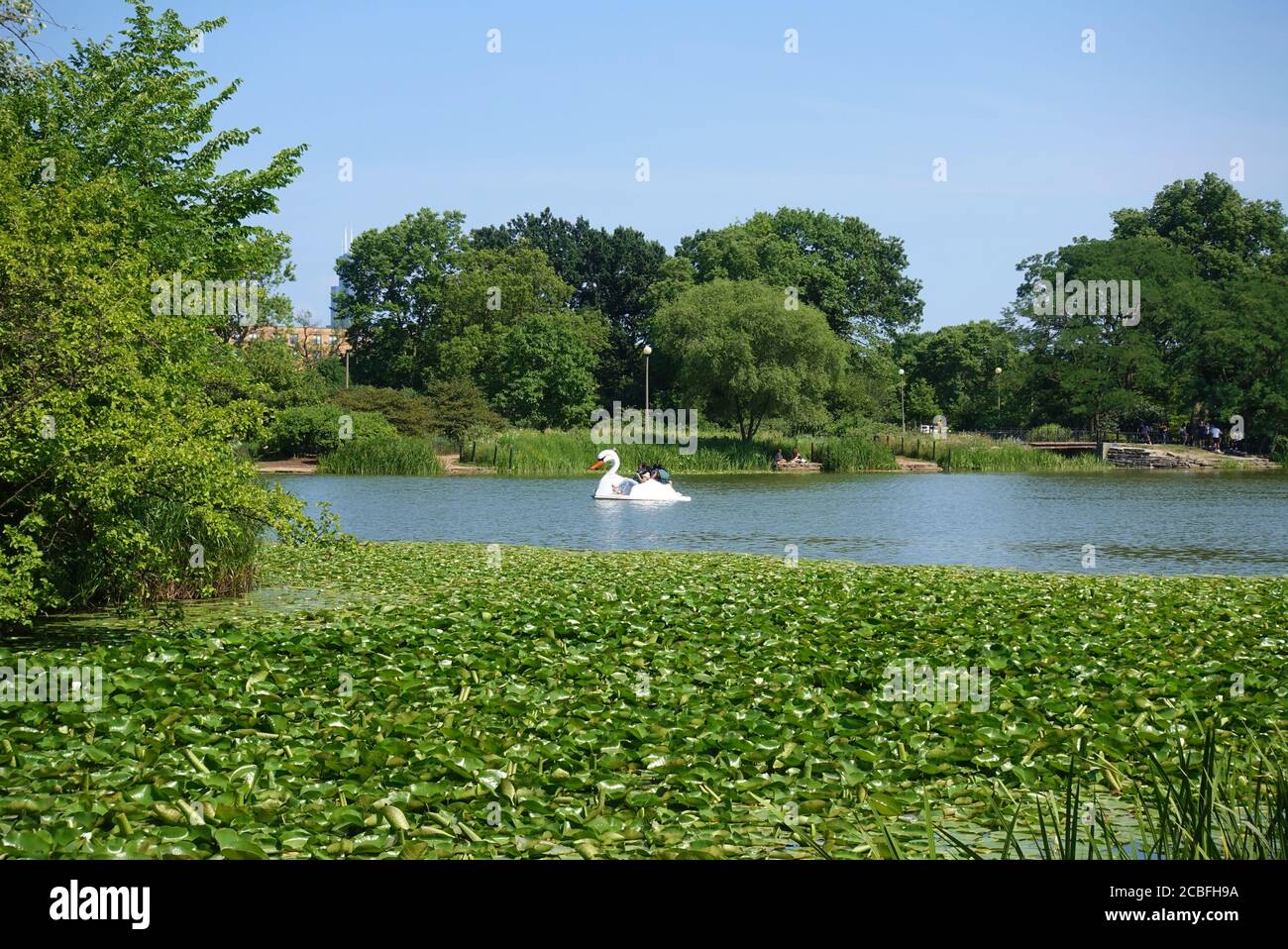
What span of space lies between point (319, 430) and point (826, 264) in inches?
1828

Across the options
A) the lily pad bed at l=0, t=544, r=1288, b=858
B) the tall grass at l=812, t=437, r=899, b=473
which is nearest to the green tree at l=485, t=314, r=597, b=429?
the tall grass at l=812, t=437, r=899, b=473

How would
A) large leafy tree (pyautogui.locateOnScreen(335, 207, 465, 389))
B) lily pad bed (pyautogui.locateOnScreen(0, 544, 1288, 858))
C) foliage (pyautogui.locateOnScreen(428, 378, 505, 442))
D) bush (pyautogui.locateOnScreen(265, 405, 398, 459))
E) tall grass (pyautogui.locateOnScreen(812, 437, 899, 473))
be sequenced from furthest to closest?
1. large leafy tree (pyautogui.locateOnScreen(335, 207, 465, 389))
2. tall grass (pyautogui.locateOnScreen(812, 437, 899, 473))
3. foliage (pyautogui.locateOnScreen(428, 378, 505, 442))
4. bush (pyautogui.locateOnScreen(265, 405, 398, 459))
5. lily pad bed (pyautogui.locateOnScreen(0, 544, 1288, 858))

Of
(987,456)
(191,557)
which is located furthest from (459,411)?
(191,557)

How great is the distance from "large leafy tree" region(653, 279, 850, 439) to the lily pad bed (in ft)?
146

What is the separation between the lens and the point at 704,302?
60.4 metres

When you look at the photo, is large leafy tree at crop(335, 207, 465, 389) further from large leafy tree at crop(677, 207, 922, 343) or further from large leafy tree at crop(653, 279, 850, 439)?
large leafy tree at crop(653, 279, 850, 439)

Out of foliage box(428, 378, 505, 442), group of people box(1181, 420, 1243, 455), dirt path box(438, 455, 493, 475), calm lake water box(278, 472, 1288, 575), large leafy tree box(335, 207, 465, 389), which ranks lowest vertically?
calm lake water box(278, 472, 1288, 575)

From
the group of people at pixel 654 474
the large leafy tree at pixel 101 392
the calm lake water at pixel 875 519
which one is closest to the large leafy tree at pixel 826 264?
the calm lake water at pixel 875 519

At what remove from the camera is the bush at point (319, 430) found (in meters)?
50.4

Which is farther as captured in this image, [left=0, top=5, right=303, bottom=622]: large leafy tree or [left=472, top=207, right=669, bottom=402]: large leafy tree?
[left=472, top=207, right=669, bottom=402]: large leafy tree

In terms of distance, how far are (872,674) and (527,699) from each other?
266 cm

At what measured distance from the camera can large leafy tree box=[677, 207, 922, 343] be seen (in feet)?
259

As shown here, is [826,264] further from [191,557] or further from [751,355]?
[191,557]

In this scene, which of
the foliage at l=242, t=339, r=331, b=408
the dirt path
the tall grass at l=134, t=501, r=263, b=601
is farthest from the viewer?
the foliage at l=242, t=339, r=331, b=408
